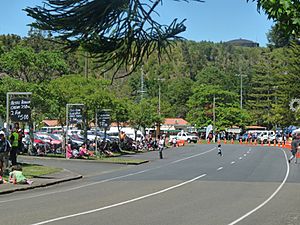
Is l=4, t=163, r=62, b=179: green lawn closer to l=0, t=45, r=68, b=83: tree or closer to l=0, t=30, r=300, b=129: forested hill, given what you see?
l=0, t=30, r=300, b=129: forested hill

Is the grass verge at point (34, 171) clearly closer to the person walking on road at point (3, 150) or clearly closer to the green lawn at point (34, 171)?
the green lawn at point (34, 171)

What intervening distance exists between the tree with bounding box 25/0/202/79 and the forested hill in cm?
13

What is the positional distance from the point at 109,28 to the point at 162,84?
29.1 m

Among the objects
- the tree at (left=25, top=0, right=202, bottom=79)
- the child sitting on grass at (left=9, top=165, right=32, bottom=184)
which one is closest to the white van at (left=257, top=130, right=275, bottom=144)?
the child sitting on grass at (left=9, top=165, right=32, bottom=184)

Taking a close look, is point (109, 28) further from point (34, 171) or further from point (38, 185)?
point (34, 171)

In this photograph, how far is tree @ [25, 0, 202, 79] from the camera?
5102 mm

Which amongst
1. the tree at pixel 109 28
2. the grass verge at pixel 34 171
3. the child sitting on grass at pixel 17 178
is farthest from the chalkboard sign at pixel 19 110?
the tree at pixel 109 28

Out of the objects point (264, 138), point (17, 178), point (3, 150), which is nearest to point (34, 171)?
point (3, 150)

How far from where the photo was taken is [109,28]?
536 centimetres

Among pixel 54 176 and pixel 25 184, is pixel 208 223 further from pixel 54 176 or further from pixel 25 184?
pixel 54 176

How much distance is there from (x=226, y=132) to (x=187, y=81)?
566 inches

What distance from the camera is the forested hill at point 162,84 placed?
10291mm

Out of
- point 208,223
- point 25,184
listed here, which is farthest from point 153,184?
point 208,223

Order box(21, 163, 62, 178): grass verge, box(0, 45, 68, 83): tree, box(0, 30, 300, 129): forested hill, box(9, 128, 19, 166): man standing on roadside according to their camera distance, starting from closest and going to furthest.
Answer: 1. box(0, 30, 300, 129): forested hill
2. box(9, 128, 19, 166): man standing on roadside
3. box(21, 163, 62, 178): grass verge
4. box(0, 45, 68, 83): tree
